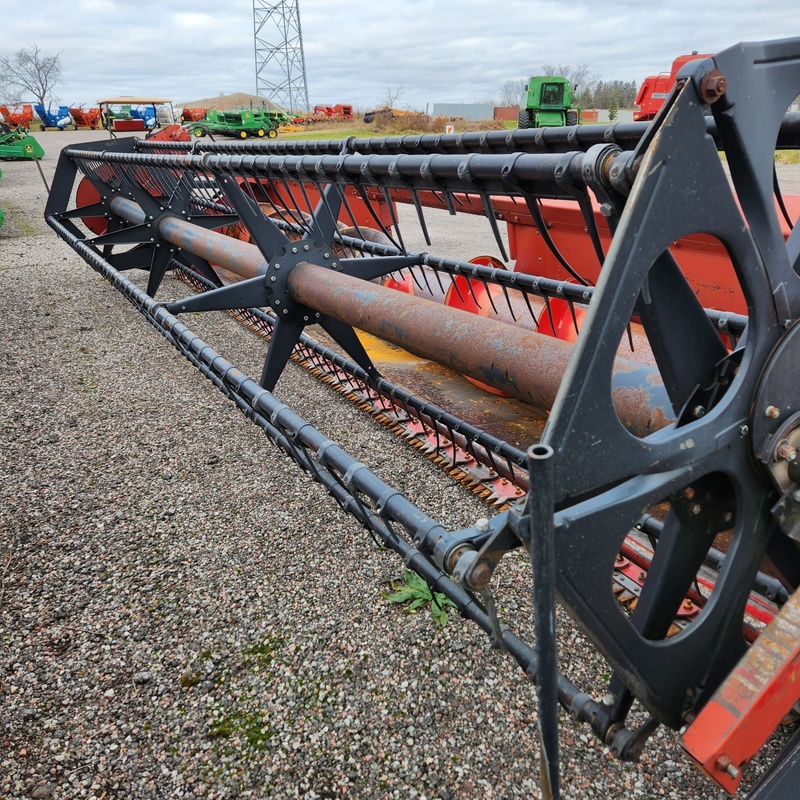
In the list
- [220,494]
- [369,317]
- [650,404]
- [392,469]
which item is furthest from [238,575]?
[650,404]

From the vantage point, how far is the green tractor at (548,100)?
15.8 meters

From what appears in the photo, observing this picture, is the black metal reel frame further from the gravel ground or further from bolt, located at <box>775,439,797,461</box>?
the gravel ground

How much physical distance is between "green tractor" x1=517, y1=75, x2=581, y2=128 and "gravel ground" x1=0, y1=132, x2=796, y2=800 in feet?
48.2

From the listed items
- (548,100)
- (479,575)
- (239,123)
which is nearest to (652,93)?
(548,100)

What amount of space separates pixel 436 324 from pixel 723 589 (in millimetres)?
1473

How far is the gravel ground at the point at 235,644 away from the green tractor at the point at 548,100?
578 inches

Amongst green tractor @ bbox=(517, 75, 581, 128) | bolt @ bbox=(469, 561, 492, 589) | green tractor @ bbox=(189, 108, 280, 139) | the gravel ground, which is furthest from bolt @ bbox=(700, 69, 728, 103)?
green tractor @ bbox=(189, 108, 280, 139)

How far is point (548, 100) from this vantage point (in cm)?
1595

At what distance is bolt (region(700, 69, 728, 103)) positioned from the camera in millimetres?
966

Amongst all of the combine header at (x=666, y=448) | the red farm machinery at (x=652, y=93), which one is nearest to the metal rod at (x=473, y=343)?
the combine header at (x=666, y=448)

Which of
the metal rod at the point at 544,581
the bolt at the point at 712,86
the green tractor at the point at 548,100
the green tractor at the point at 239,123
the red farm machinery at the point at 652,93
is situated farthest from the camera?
the green tractor at the point at 239,123

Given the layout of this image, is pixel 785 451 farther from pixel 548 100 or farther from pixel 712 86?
pixel 548 100

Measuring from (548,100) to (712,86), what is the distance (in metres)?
16.9

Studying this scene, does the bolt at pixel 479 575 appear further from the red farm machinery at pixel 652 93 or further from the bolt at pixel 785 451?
the red farm machinery at pixel 652 93
